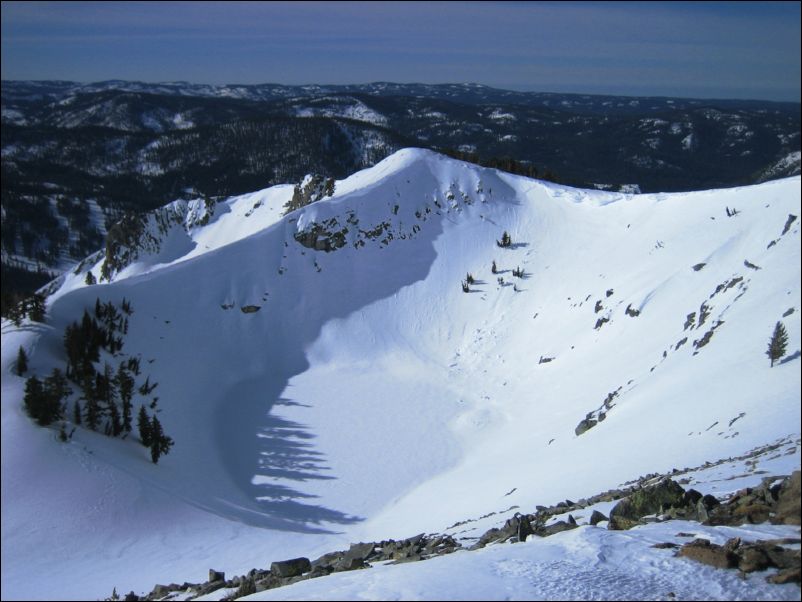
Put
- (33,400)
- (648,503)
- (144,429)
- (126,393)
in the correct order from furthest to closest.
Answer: (126,393) < (144,429) < (33,400) < (648,503)

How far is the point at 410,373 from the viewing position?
36.8 metres

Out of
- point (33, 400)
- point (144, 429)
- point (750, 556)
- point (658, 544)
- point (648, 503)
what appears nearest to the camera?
point (750, 556)

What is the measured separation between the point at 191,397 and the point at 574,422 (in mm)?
20933

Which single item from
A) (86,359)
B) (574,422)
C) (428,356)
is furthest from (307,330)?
(574,422)

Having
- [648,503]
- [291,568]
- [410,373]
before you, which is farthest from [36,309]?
[648,503]

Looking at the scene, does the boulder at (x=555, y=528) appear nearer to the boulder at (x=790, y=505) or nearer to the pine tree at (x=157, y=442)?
the boulder at (x=790, y=505)

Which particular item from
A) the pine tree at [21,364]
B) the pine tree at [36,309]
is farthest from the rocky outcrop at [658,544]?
the pine tree at [36,309]

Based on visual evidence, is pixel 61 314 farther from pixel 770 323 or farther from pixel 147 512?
pixel 770 323

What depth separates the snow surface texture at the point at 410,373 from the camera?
56.8 ft

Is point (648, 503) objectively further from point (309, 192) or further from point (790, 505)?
point (309, 192)

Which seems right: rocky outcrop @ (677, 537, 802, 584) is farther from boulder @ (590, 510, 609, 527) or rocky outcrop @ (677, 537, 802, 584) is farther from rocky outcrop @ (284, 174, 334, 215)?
rocky outcrop @ (284, 174, 334, 215)

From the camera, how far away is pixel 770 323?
17.2m

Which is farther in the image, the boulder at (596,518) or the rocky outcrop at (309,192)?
the rocky outcrop at (309,192)

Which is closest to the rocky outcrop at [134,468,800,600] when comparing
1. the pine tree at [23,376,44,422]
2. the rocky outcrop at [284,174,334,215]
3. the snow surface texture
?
the snow surface texture
